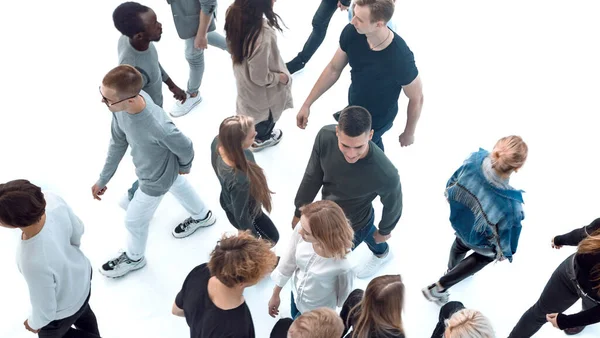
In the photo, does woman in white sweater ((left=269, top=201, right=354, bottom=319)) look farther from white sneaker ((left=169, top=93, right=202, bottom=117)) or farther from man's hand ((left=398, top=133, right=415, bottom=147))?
white sneaker ((left=169, top=93, right=202, bottom=117))

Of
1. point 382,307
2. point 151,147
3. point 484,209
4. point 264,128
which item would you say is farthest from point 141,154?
point 484,209

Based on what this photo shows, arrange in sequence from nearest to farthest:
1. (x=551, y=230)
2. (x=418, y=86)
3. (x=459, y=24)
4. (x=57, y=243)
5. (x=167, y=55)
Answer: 1. (x=57, y=243)
2. (x=418, y=86)
3. (x=551, y=230)
4. (x=167, y=55)
5. (x=459, y=24)

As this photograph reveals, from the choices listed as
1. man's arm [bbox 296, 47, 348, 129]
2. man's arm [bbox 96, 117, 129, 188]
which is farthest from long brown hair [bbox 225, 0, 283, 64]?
man's arm [bbox 96, 117, 129, 188]

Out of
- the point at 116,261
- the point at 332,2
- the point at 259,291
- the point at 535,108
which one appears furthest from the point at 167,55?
the point at 535,108

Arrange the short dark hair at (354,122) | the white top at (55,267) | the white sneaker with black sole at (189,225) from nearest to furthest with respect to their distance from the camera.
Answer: the white top at (55,267) → the short dark hair at (354,122) → the white sneaker with black sole at (189,225)

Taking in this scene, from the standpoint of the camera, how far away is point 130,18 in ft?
9.05

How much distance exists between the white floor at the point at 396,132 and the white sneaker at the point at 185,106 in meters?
0.08

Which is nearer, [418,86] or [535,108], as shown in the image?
[418,86]

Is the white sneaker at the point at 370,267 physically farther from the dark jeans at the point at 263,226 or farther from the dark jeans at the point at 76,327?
the dark jeans at the point at 76,327

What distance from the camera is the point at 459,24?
500 cm

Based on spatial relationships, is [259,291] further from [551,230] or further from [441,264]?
[551,230]

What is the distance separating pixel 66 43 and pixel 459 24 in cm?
383

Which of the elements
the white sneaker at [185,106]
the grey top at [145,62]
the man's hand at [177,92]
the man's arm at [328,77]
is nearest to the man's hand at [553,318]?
the man's arm at [328,77]

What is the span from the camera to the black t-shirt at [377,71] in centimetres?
276
